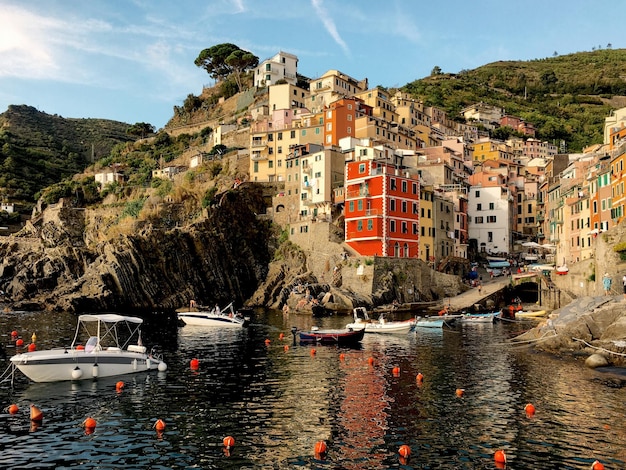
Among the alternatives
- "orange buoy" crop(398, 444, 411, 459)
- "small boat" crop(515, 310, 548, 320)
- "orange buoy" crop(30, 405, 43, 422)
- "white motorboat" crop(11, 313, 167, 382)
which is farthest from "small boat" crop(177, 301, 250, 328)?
"orange buoy" crop(398, 444, 411, 459)

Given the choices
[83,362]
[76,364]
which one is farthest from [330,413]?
[76,364]

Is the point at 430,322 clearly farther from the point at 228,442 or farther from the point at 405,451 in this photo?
the point at 228,442

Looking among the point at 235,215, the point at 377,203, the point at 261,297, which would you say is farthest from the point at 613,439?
the point at 235,215

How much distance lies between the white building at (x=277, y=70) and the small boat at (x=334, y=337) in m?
101

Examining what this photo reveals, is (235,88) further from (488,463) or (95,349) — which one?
(488,463)

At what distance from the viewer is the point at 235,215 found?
101125 millimetres

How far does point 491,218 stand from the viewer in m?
108

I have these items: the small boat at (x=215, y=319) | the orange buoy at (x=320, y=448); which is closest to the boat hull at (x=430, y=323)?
the small boat at (x=215, y=319)

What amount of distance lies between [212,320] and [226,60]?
112 meters

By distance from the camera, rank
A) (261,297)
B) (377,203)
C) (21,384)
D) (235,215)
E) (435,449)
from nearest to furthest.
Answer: (435,449) < (21,384) < (377,203) < (261,297) < (235,215)

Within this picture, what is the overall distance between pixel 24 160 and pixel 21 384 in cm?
14340

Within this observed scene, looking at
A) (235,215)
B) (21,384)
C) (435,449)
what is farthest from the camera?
(235,215)

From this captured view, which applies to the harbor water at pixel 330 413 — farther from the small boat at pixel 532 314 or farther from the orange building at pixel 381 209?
the orange building at pixel 381 209

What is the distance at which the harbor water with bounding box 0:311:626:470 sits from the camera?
20.2 m
